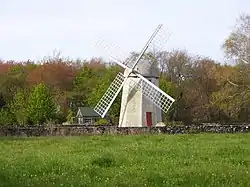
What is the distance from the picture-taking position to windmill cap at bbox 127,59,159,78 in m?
49.2

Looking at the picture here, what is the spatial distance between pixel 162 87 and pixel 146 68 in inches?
Result: 674

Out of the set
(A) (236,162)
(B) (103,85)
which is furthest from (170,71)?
(A) (236,162)

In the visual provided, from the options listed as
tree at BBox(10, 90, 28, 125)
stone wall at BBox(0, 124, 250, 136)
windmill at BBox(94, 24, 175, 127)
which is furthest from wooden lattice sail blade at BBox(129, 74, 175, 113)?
tree at BBox(10, 90, 28, 125)

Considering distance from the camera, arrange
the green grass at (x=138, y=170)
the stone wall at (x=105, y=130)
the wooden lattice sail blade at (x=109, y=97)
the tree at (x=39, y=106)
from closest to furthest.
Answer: the green grass at (x=138, y=170), the stone wall at (x=105, y=130), the wooden lattice sail blade at (x=109, y=97), the tree at (x=39, y=106)

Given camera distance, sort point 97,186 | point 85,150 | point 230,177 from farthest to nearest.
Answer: point 85,150, point 230,177, point 97,186

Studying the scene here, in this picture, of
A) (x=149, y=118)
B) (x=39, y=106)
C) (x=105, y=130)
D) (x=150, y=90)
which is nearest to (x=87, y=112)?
(x=39, y=106)

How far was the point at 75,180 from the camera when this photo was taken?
42.3ft

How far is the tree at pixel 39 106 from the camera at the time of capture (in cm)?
6288

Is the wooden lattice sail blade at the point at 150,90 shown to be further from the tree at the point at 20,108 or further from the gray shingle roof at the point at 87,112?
the gray shingle roof at the point at 87,112

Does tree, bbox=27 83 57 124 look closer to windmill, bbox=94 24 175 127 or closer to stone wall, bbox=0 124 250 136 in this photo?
windmill, bbox=94 24 175 127

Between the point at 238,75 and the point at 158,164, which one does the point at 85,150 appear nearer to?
the point at 158,164

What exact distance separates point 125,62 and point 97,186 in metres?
39.0

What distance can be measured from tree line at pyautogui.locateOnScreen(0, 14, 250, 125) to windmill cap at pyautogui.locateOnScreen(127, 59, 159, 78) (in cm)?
219

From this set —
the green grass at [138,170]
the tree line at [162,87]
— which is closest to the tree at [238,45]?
the tree line at [162,87]
